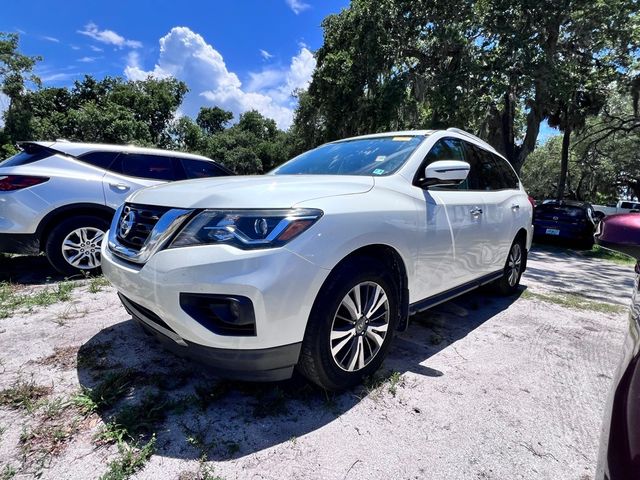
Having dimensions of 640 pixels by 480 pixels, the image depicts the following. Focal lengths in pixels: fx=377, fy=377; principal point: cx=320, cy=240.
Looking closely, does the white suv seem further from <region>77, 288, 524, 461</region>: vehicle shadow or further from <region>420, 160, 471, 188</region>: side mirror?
<region>77, 288, 524, 461</region>: vehicle shadow

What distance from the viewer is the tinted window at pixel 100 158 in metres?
4.66

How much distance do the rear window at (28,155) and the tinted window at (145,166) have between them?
2.38 ft

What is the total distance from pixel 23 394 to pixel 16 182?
2907 mm

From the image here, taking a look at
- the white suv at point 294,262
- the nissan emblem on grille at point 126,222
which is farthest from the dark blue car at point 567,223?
the nissan emblem on grille at point 126,222

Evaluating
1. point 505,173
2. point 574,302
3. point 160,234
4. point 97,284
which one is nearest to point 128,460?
point 160,234

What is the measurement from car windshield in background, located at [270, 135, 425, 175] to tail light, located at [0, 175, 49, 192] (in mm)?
2836

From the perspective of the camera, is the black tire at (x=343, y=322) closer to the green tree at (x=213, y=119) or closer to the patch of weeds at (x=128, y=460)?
the patch of weeds at (x=128, y=460)

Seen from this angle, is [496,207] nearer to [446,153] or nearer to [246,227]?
[446,153]

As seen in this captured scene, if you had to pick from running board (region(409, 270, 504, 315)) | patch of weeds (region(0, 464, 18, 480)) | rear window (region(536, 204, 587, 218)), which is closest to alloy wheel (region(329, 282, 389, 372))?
running board (region(409, 270, 504, 315))

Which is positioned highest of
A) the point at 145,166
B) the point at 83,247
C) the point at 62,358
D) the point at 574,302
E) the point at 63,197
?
the point at 145,166

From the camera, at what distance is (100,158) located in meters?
4.78

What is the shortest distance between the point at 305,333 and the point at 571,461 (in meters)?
1.46

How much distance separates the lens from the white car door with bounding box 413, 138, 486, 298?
271cm

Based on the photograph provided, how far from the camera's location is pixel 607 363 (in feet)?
9.64
